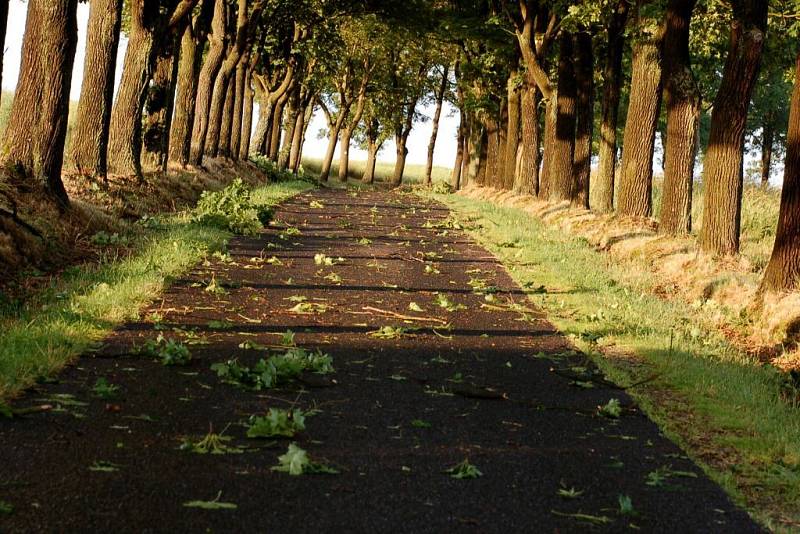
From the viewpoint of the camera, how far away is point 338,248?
656 inches

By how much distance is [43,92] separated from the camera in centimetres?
1454

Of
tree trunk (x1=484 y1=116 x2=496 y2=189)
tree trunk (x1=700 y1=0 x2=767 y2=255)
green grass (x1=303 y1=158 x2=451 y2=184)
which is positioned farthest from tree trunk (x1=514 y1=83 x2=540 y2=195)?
green grass (x1=303 y1=158 x2=451 y2=184)

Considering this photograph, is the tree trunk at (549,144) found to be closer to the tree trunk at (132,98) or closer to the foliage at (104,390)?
the tree trunk at (132,98)

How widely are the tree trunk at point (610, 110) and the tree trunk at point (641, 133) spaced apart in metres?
4.12

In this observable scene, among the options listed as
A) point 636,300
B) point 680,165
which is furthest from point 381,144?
point 636,300

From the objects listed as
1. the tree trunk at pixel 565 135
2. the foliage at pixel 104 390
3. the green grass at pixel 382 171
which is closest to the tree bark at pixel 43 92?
the foliage at pixel 104 390

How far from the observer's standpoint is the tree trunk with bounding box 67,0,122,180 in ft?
59.2

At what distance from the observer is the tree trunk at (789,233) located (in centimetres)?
1166

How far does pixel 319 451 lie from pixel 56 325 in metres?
3.50

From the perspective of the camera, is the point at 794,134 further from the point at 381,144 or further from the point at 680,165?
the point at 381,144

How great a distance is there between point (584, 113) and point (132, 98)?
13.3 m

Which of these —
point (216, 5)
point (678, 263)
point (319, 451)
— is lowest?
point (319, 451)

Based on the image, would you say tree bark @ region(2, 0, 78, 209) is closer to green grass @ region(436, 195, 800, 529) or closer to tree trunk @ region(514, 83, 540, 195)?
green grass @ region(436, 195, 800, 529)

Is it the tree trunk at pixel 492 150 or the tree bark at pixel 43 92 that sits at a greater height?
the tree trunk at pixel 492 150
